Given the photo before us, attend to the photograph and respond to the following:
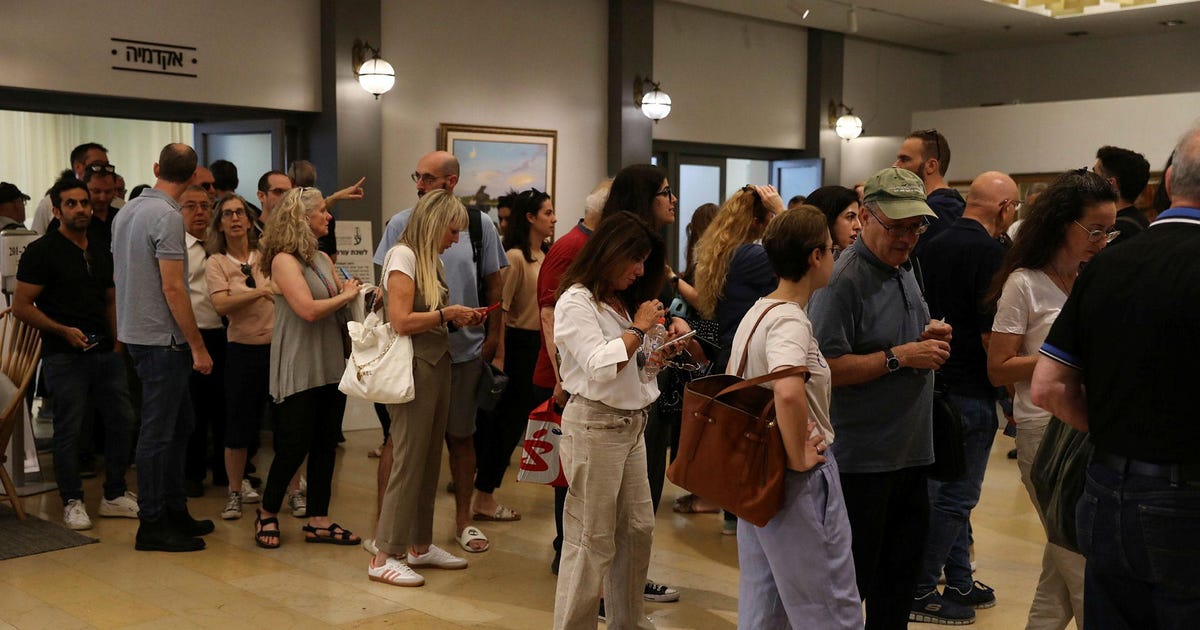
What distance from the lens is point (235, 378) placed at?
579 centimetres

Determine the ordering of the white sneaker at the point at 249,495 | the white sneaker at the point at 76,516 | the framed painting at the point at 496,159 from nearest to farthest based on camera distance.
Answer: the white sneaker at the point at 76,516 < the white sneaker at the point at 249,495 < the framed painting at the point at 496,159

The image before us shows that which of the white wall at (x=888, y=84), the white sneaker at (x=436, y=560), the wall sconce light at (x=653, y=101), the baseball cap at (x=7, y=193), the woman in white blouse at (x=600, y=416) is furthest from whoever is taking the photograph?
the white wall at (x=888, y=84)

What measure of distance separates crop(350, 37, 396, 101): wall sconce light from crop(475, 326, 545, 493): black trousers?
3.94 metres

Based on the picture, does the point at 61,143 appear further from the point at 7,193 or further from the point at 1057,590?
the point at 1057,590

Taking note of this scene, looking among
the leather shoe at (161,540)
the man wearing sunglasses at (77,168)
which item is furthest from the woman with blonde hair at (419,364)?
the man wearing sunglasses at (77,168)

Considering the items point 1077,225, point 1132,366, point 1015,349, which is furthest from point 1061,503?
point 1077,225

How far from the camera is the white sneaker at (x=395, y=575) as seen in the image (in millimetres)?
4633

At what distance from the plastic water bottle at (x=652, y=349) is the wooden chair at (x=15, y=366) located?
359cm

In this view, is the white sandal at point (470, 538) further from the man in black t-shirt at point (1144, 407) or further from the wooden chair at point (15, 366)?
the man in black t-shirt at point (1144, 407)

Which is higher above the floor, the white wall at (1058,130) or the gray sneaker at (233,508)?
the white wall at (1058,130)

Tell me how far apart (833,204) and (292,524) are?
10.4ft

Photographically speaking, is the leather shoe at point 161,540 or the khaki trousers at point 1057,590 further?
the leather shoe at point 161,540

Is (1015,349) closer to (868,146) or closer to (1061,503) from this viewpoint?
(1061,503)

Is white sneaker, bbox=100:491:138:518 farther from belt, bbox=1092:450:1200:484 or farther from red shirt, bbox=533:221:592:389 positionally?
belt, bbox=1092:450:1200:484
